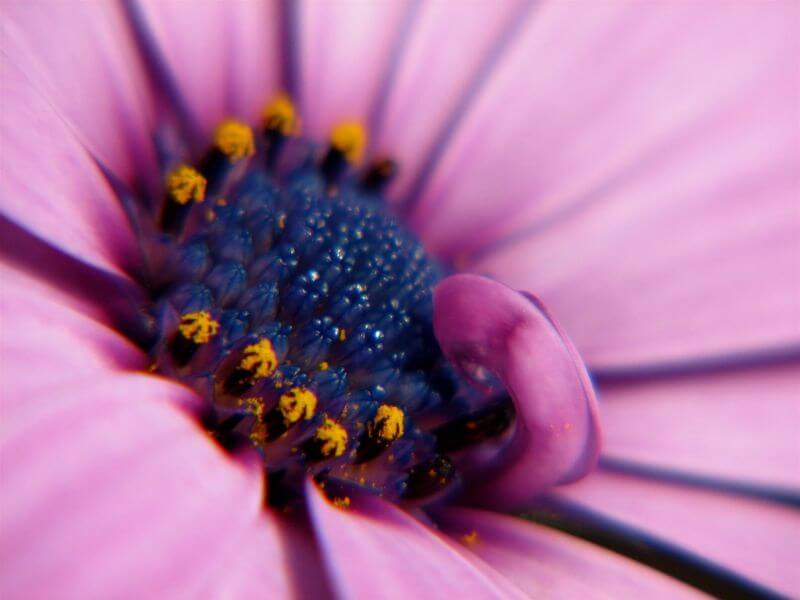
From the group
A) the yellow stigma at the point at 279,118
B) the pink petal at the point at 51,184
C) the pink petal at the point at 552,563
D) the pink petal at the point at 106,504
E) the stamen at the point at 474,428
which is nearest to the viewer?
the pink petal at the point at 106,504

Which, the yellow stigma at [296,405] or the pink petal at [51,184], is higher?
the pink petal at [51,184]

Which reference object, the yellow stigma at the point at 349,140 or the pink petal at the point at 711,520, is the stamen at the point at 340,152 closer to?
the yellow stigma at the point at 349,140

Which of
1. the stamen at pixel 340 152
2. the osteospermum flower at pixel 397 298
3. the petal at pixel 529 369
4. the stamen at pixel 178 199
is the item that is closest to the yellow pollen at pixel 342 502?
the osteospermum flower at pixel 397 298

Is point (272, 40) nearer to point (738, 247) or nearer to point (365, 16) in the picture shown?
point (365, 16)

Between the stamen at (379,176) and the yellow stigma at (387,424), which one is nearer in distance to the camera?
the yellow stigma at (387,424)

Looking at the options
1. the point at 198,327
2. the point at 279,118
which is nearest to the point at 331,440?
the point at 198,327

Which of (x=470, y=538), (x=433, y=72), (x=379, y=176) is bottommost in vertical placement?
(x=470, y=538)

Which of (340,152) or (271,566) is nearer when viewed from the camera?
(271,566)

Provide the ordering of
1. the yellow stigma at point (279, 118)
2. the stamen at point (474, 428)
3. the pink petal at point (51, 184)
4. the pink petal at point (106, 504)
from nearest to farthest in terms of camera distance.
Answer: the pink petal at point (106, 504)
the pink petal at point (51, 184)
the stamen at point (474, 428)
the yellow stigma at point (279, 118)

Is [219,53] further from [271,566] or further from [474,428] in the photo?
[271,566]
